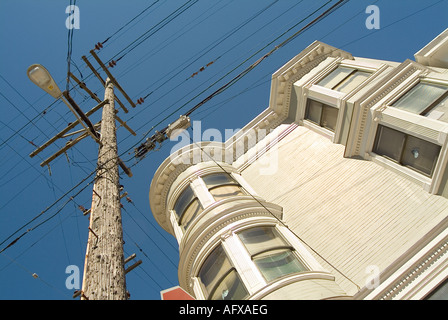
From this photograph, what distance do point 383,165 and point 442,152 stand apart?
2227 millimetres

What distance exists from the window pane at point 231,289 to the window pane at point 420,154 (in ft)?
20.0

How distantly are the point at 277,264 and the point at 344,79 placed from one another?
347 inches

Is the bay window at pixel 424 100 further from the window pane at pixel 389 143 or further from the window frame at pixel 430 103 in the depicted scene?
the window pane at pixel 389 143

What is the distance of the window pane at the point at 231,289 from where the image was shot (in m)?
7.98

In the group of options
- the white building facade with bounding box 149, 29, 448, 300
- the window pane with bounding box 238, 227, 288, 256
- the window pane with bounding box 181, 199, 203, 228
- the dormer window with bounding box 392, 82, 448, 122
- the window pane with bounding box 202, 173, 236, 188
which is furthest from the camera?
the window pane with bounding box 202, 173, 236, 188

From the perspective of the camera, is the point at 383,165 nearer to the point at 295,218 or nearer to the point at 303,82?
the point at 295,218

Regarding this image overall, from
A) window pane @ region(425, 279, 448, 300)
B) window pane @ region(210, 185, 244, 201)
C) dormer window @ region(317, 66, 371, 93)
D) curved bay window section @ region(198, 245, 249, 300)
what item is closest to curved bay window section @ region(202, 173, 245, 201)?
window pane @ region(210, 185, 244, 201)

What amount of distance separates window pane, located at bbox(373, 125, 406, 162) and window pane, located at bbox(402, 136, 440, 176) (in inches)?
9.6

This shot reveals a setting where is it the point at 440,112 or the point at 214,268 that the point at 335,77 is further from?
the point at 214,268

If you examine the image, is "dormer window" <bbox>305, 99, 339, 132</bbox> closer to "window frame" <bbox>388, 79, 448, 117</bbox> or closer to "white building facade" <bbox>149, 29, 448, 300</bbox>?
"white building facade" <bbox>149, 29, 448, 300</bbox>

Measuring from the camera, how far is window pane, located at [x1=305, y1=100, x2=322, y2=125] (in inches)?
568

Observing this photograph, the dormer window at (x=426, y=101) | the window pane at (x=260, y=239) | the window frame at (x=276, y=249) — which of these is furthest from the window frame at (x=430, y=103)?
the window pane at (x=260, y=239)

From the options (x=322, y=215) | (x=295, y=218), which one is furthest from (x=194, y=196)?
(x=322, y=215)
